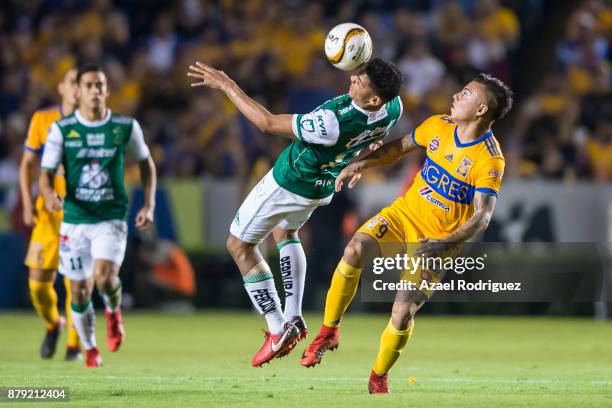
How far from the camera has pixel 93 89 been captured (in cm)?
1098

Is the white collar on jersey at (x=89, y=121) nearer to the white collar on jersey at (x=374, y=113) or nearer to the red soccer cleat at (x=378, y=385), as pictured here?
the white collar on jersey at (x=374, y=113)

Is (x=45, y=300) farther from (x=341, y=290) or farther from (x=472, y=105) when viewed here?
(x=472, y=105)

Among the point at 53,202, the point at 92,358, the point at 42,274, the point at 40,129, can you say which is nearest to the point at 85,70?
the point at 40,129

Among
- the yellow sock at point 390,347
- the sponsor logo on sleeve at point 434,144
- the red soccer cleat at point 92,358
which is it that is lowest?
the red soccer cleat at point 92,358

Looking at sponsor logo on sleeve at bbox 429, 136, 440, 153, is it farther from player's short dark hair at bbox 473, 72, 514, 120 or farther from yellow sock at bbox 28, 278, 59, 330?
yellow sock at bbox 28, 278, 59, 330

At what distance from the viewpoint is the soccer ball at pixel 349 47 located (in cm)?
958

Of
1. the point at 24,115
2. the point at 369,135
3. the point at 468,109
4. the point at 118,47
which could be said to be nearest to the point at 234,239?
the point at 369,135

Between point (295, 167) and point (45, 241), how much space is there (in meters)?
3.50

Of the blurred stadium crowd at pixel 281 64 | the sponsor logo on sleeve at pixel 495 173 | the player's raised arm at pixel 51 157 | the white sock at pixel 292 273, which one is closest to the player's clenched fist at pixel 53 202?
the player's raised arm at pixel 51 157

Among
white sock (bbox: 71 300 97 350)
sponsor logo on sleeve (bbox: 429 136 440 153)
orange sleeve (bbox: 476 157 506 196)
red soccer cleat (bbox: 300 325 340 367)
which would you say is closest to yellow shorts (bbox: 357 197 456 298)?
sponsor logo on sleeve (bbox: 429 136 440 153)

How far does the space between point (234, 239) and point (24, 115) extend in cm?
1030

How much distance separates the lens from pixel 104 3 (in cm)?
2152

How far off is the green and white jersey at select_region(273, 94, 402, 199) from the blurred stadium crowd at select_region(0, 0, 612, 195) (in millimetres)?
8074

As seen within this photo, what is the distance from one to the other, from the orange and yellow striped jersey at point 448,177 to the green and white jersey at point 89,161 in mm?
3144
